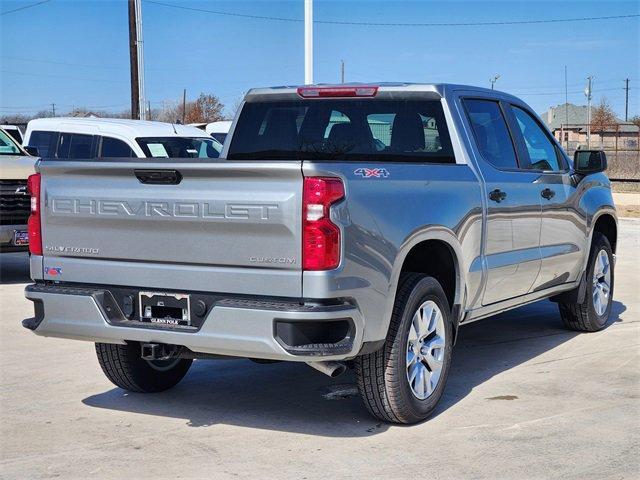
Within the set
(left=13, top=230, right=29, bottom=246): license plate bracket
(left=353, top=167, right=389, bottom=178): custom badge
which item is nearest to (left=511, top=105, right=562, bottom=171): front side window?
(left=353, top=167, right=389, bottom=178): custom badge

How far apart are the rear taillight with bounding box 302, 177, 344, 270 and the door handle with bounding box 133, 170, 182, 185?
803mm

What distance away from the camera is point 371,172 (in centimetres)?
536

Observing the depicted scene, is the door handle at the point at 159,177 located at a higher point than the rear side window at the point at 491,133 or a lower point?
lower

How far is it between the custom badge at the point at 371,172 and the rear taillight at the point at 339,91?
1.53 metres

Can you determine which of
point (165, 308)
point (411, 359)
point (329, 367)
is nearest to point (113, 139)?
point (165, 308)

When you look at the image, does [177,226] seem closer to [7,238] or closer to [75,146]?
[7,238]

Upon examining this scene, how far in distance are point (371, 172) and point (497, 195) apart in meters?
1.65

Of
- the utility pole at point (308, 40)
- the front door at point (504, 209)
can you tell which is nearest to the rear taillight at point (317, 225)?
the front door at point (504, 209)

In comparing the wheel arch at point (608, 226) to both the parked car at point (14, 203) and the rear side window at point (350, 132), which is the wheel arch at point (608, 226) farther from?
the parked car at point (14, 203)

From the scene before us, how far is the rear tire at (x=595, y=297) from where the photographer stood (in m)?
8.53

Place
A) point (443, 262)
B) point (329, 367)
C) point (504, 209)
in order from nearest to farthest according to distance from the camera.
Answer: point (329, 367) < point (443, 262) < point (504, 209)

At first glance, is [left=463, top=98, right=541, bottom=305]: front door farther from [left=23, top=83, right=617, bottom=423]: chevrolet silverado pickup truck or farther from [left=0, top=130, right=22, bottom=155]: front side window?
[left=0, top=130, right=22, bottom=155]: front side window

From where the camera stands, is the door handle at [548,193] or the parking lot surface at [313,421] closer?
the parking lot surface at [313,421]

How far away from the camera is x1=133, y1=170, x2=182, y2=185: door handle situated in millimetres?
5366
